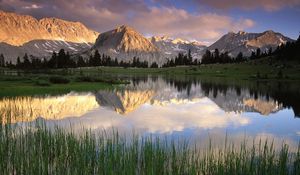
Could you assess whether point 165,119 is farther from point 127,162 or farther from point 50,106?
point 127,162

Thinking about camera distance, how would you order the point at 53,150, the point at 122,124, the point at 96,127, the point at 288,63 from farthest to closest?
the point at 288,63 < the point at 122,124 < the point at 96,127 < the point at 53,150

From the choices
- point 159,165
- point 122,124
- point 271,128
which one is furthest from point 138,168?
point 271,128

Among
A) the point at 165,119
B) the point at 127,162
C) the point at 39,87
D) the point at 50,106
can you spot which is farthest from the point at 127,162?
the point at 39,87

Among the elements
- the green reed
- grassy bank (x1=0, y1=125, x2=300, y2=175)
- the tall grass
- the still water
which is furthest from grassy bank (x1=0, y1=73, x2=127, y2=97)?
grassy bank (x1=0, y1=125, x2=300, y2=175)

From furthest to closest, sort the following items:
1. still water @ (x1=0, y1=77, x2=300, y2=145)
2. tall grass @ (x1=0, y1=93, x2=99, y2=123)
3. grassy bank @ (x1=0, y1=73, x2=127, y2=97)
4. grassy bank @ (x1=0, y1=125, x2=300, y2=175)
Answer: grassy bank @ (x1=0, y1=73, x2=127, y2=97), tall grass @ (x1=0, y1=93, x2=99, y2=123), still water @ (x1=0, y1=77, x2=300, y2=145), grassy bank @ (x1=0, y1=125, x2=300, y2=175)

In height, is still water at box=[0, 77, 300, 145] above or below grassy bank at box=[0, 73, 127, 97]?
below

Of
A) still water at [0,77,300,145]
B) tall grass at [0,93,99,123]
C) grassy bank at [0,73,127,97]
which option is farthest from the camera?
grassy bank at [0,73,127,97]

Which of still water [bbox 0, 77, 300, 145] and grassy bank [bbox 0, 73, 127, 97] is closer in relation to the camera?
still water [bbox 0, 77, 300, 145]

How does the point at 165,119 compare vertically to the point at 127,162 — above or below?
below

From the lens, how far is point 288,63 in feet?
653

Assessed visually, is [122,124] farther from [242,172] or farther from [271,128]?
[242,172]

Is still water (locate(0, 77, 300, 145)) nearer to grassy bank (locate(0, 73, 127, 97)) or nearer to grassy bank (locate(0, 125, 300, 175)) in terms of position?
grassy bank (locate(0, 73, 127, 97))

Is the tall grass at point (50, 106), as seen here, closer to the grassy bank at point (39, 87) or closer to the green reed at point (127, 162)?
the grassy bank at point (39, 87)

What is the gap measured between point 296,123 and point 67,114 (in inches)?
1139
